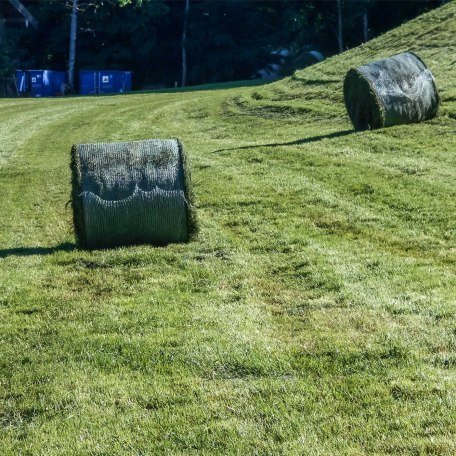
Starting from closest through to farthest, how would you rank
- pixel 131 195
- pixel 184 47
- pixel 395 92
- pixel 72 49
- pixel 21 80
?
pixel 131 195 → pixel 395 92 → pixel 21 80 → pixel 72 49 → pixel 184 47

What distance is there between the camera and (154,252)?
442 inches

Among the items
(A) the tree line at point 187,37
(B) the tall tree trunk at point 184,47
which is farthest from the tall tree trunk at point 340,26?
(B) the tall tree trunk at point 184,47

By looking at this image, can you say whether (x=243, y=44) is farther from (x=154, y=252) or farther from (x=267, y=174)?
(x=154, y=252)

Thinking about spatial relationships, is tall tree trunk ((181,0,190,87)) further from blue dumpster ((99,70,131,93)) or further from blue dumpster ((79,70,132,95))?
blue dumpster ((79,70,132,95))

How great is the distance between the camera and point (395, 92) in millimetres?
19734

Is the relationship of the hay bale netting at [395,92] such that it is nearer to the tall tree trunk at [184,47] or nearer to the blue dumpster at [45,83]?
the blue dumpster at [45,83]

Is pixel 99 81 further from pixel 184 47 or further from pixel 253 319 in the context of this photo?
pixel 253 319

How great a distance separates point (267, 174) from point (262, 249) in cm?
546

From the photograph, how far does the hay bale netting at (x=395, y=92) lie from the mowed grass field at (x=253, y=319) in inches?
73.0

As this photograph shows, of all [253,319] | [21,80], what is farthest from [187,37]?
[253,319]

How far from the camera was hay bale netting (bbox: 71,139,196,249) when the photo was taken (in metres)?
11.5

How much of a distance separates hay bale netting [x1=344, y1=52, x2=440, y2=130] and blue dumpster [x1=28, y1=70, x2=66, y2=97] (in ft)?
119

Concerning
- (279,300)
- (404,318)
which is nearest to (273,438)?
(404,318)

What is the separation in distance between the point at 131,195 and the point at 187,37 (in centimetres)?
4857
